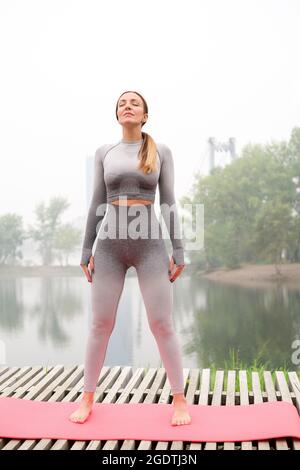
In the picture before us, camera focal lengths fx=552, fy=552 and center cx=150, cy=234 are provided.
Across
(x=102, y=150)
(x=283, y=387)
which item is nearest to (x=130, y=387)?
(x=283, y=387)

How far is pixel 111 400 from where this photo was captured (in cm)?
309

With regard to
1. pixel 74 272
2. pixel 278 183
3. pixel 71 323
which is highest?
pixel 278 183

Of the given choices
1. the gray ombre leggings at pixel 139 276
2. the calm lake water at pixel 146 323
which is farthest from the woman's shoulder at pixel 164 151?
the calm lake water at pixel 146 323

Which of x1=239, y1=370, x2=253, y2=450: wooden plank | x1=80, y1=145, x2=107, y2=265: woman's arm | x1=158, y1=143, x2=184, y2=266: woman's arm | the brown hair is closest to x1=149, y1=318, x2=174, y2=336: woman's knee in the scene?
x1=158, y1=143, x2=184, y2=266: woman's arm

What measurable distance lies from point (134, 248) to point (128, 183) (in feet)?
1.03

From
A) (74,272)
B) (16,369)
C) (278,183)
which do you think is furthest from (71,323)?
(16,369)

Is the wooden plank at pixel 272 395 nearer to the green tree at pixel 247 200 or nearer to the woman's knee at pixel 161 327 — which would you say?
the woman's knee at pixel 161 327

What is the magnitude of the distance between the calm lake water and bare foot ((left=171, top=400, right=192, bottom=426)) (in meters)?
4.43

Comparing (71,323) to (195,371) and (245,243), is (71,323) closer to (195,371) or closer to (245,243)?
(245,243)

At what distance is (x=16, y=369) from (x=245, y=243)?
31.3ft

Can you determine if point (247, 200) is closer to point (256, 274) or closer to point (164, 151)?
point (256, 274)

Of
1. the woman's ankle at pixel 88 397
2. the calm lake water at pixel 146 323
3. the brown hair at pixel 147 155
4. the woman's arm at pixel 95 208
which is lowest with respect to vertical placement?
the calm lake water at pixel 146 323

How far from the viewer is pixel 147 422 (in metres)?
2.65

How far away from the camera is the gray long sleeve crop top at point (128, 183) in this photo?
104 inches
